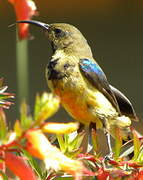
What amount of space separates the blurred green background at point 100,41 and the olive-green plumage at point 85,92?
2759 millimetres

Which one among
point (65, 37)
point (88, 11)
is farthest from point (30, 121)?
point (88, 11)

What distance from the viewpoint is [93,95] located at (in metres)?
2.35

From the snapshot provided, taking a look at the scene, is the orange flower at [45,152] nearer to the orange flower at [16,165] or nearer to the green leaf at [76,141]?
the orange flower at [16,165]

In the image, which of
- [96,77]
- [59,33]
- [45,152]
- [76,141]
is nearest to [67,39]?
[59,33]

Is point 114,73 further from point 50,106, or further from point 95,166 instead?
point 50,106

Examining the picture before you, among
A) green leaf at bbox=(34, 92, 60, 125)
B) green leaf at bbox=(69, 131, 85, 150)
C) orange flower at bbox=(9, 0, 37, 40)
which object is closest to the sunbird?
green leaf at bbox=(69, 131, 85, 150)

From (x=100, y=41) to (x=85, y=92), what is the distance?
3138 millimetres

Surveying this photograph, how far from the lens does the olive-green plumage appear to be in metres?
2.29

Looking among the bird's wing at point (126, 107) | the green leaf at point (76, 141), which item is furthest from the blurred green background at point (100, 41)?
the green leaf at point (76, 141)

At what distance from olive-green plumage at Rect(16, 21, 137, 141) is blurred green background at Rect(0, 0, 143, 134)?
276 centimetres

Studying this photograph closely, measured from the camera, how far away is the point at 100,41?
5430 mm

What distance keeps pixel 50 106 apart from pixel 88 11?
14.8 feet

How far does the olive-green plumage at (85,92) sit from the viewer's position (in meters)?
2.29

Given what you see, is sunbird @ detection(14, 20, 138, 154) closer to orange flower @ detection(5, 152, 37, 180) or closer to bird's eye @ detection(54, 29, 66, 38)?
bird's eye @ detection(54, 29, 66, 38)
